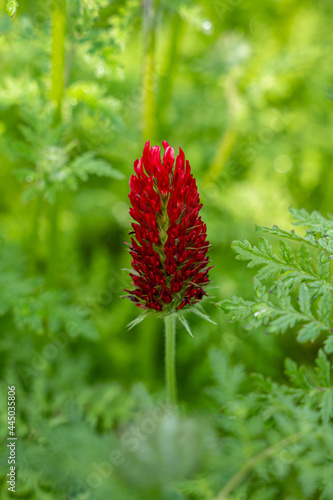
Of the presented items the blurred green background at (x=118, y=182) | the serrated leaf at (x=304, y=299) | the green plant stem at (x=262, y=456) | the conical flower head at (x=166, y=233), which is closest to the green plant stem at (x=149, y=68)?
the blurred green background at (x=118, y=182)

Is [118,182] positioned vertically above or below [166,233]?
above

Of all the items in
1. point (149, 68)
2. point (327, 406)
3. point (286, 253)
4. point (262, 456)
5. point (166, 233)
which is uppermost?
point (149, 68)

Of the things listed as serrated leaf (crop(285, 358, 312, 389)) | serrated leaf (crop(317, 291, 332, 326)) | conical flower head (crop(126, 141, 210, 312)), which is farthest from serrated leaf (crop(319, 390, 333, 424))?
conical flower head (crop(126, 141, 210, 312))

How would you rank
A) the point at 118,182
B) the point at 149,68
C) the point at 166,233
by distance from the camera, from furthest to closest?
the point at 118,182 < the point at 149,68 < the point at 166,233

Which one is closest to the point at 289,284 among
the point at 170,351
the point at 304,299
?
the point at 304,299

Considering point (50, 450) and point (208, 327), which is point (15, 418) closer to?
point (50, 450)

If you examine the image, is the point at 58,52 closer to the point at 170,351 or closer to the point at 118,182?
the point at 170,351

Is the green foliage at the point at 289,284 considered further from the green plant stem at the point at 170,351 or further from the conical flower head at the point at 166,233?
the green plant stem at the point at 170,351

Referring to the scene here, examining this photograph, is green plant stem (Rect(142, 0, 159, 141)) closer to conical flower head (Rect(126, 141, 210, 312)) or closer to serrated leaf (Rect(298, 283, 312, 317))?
conical flower head (Rect(126, 141, 210, 312))
